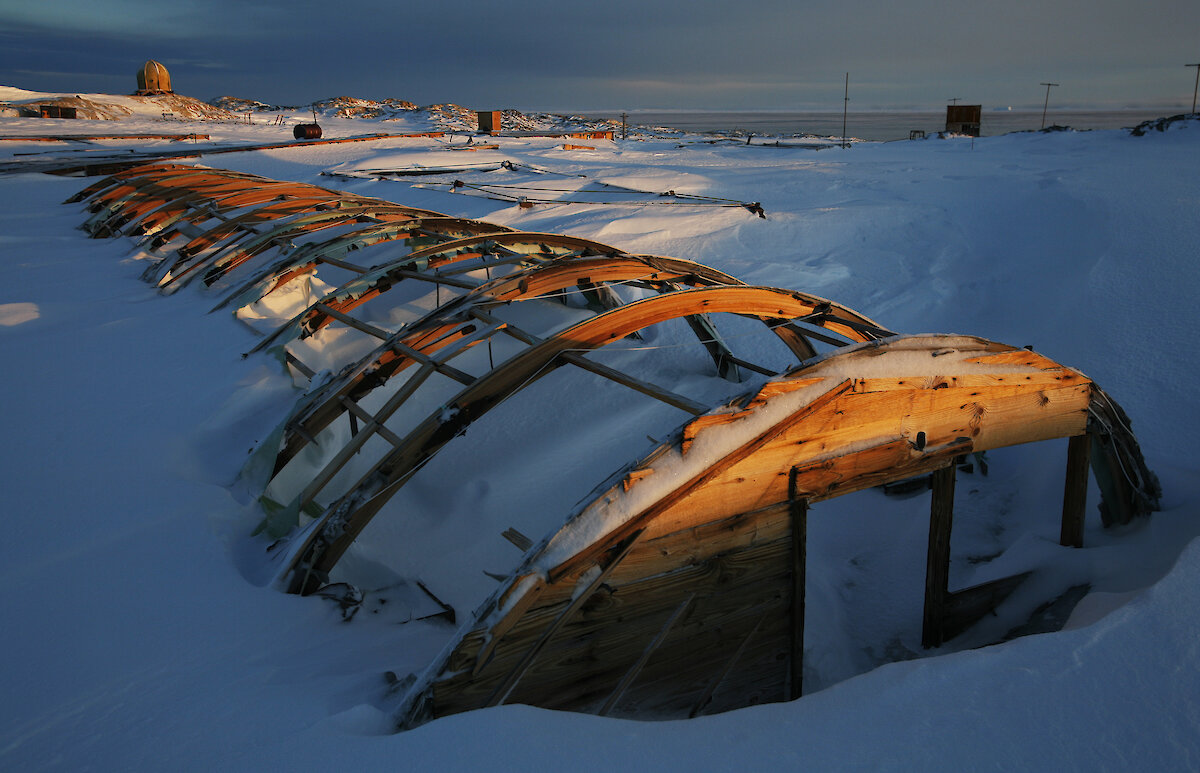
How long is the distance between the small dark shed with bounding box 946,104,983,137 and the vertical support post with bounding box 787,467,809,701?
39.2m

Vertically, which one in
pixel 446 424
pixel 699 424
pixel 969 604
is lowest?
pixel 969 604

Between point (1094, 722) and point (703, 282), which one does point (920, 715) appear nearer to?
point (1094, 722)

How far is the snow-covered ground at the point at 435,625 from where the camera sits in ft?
8.18

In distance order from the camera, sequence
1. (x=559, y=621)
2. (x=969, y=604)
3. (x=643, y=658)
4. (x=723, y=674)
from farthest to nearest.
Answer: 1. (x=969, y=604)
2. (x=723, y=674)
3. (x=643, y=658)
4. (x=559, y=621)

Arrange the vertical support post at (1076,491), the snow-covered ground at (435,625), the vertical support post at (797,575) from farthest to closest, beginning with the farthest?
the vertical support post at (1076,491), the vertical support post at (797,575), the snow-covered ground at (435,625)

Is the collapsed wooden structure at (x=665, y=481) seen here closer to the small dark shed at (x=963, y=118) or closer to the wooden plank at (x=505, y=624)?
the wooden plank at (x=505, y=624)

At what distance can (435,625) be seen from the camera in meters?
3.85

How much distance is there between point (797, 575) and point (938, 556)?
1000 millimetres

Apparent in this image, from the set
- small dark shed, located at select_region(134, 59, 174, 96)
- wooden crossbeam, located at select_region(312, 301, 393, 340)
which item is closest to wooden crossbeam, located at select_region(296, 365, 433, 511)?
wooden crossbeam, located at select_region(312, 301, 393, 340)

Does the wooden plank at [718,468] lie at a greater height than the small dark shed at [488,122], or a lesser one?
lesser

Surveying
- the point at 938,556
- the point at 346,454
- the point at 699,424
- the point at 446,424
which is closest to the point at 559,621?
the point at 699,424

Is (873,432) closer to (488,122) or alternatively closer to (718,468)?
(718,468)

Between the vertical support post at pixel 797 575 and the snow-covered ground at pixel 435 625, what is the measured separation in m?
0.50

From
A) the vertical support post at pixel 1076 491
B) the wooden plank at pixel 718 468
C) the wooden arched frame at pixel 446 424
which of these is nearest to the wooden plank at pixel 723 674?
the wooden plank at pixel 718 468
